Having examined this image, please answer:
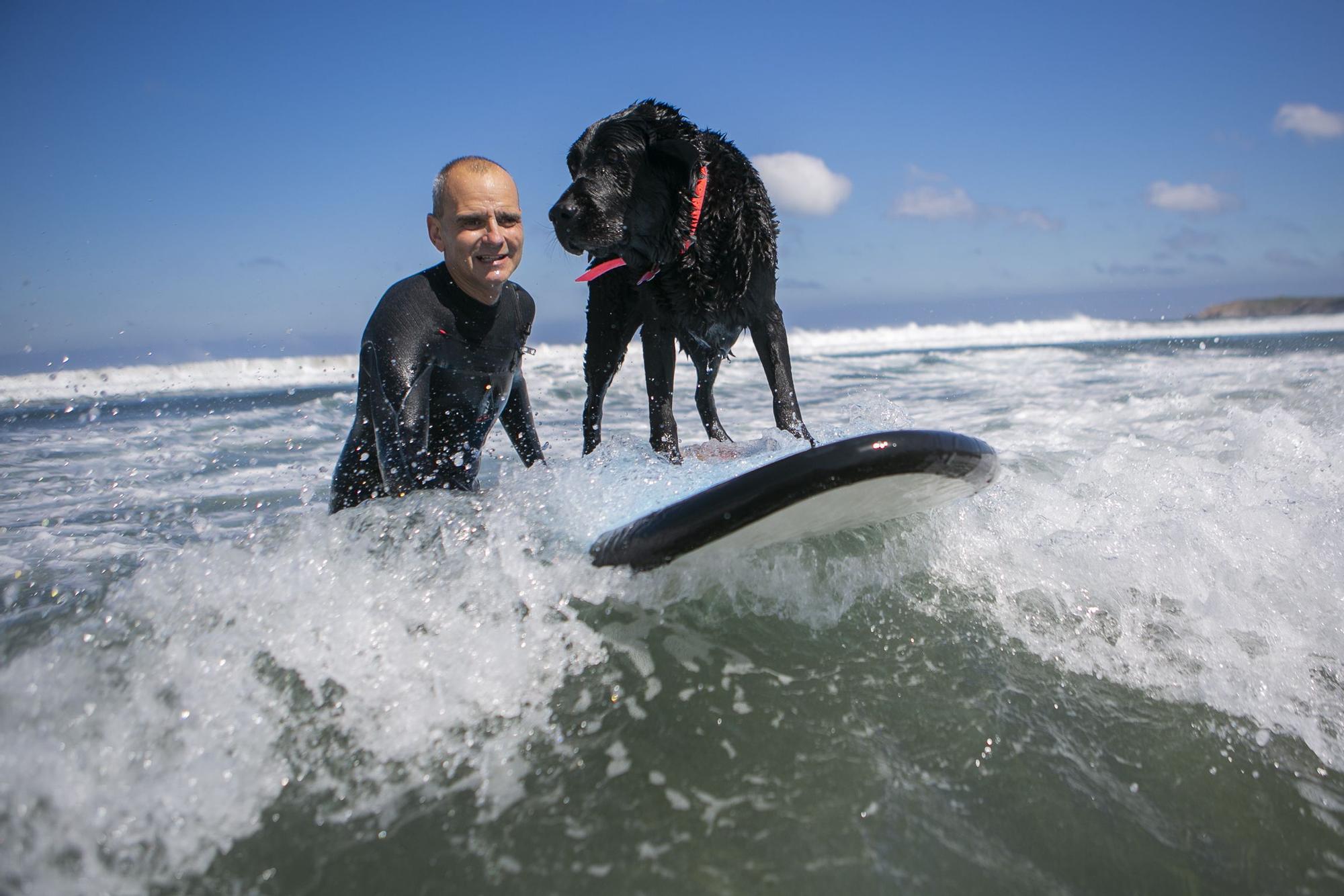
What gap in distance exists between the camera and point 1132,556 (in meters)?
2.61

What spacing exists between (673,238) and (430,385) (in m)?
1.15

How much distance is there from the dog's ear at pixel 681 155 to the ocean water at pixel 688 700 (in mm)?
1147

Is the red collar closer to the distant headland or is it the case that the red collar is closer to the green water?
the green water

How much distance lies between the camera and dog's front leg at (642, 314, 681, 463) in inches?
144

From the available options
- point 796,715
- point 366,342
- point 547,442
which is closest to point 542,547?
point 796,715

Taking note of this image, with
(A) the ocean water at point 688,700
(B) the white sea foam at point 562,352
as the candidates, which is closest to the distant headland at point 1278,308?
(B) the white sea foam at point 562,352

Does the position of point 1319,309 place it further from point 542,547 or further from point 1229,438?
point 542,547

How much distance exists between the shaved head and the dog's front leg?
95 centimetres

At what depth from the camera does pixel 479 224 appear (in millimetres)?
3078

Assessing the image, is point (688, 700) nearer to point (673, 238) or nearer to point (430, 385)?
point (430, 385)

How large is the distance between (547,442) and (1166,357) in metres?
10.8

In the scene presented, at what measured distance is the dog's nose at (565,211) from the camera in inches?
125

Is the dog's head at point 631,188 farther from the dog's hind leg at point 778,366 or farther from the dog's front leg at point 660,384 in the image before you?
the dog's hind leg at point 778,366

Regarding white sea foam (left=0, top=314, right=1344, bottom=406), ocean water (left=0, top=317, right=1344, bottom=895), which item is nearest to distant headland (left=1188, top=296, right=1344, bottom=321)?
white sea foam (left=0, top=314, right=1344, bottom=406)
